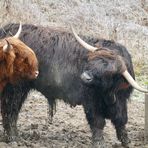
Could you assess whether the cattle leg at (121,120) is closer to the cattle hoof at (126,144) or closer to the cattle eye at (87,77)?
the cattle hoof at (126,144)

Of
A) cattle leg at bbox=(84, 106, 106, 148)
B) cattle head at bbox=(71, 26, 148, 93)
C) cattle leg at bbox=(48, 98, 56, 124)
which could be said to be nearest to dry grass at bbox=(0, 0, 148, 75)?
cattle leg at bbox=(48, 98, 56, 124)

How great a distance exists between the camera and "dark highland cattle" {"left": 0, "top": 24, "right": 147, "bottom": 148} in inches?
263

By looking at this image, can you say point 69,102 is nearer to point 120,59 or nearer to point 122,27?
point 120,59

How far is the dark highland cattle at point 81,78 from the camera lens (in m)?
6.69

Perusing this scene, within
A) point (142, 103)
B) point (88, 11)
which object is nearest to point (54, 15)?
point (88, 11)

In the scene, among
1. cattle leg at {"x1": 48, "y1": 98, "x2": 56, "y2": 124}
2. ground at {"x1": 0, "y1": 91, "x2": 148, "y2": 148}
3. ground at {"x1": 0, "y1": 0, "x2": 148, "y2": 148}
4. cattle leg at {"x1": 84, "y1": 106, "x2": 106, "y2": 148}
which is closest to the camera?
cattle leg at {"x1": 84, "y1": 106, "x2": 106, "y2": 148}

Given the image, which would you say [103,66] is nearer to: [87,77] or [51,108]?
[87,77]

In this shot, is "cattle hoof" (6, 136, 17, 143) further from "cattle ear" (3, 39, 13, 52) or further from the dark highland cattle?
"cattle ear" (3, 39, 13, 52)

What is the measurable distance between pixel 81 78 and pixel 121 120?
0.87 metres

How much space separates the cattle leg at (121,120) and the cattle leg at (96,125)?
0.61 feet

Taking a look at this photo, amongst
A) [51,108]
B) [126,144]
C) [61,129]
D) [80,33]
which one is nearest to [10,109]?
[51,108]

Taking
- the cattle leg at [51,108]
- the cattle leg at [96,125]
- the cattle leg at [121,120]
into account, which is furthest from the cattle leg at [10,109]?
the cattle leg at [121,120]

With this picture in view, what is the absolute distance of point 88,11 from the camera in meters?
15.6

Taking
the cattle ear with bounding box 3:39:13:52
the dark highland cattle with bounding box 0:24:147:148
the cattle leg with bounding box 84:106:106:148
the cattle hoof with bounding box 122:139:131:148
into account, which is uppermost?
the cattle ear with bounding box 3:39:13:52
